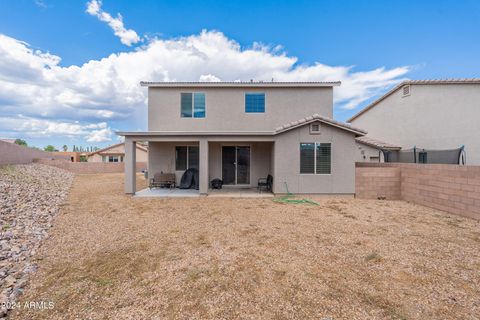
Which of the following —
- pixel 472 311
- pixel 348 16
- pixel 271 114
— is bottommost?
pixel 472 311

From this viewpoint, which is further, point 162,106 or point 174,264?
point 162,106

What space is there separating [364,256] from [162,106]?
35.0 feet

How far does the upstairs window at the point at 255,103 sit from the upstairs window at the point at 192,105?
7.85 ft

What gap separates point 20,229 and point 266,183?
8315 mm

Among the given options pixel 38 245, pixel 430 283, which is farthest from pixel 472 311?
pixel 38 245

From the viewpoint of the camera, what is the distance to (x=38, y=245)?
4047 millimetres

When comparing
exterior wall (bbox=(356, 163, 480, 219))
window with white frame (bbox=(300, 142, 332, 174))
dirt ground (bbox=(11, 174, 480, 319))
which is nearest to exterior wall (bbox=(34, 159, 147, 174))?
dirt ground (bbox=(11, 174, 480, 319))

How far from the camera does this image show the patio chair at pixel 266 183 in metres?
9.57

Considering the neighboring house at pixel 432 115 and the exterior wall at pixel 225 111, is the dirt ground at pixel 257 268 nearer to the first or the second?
the exterior wall at pixel 225 111

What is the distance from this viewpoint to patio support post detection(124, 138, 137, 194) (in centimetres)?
868

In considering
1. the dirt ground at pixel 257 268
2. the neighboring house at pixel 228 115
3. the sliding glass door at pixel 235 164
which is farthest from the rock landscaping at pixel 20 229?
the sliding glass door at pixel 235 164

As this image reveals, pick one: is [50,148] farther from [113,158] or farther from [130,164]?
[130,164]

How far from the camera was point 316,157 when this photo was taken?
848 centimetres

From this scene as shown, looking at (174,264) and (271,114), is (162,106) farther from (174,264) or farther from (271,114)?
(174,264)
